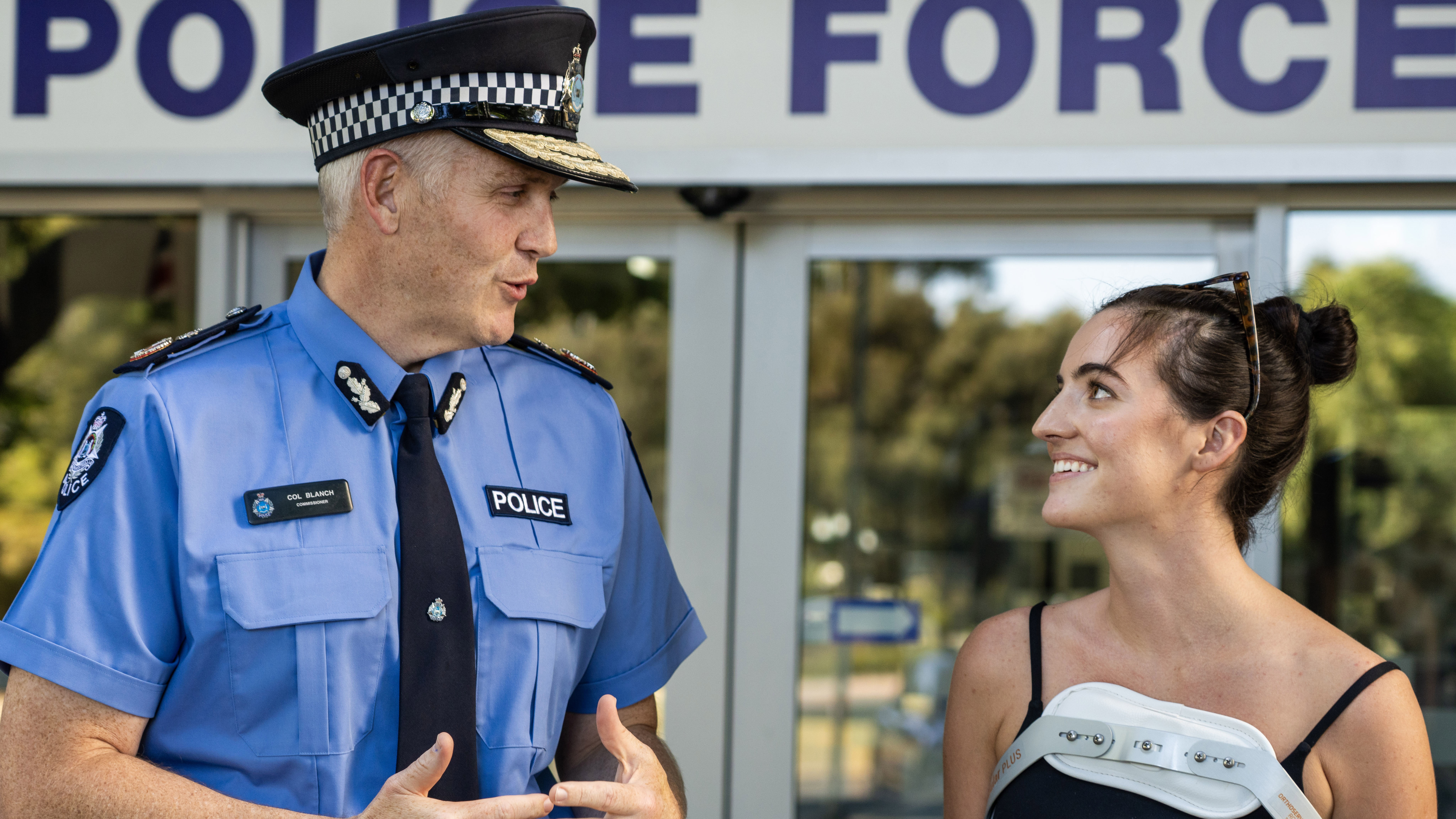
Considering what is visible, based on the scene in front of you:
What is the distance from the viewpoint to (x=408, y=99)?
63.4 inches

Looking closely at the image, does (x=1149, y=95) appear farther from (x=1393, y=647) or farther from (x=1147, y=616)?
(x=1393, y=647)

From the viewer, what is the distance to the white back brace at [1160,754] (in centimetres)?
171

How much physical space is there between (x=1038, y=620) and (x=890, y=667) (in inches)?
108

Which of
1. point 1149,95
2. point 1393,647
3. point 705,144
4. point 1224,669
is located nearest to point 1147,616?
point 1224,669

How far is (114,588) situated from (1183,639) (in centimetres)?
153

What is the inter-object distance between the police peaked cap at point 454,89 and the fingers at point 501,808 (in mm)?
774

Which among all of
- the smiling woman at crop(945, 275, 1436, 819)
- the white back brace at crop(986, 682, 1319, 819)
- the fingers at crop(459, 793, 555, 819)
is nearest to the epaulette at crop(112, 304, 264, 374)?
the fingers at crop(459, 793, 555, 819)

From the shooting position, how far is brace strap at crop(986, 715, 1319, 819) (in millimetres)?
1699

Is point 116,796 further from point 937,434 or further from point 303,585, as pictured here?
point 937,434

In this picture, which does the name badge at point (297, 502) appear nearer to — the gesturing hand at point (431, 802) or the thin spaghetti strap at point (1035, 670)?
the gesturing hand at point (431, 802)

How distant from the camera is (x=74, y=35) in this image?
2848 mm

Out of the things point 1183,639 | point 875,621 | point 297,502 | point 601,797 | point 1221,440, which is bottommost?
point 875,621

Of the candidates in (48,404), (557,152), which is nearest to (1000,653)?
(557,152)

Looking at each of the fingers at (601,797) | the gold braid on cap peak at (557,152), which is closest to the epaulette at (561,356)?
the gold braid on cap peak at (557,152)
